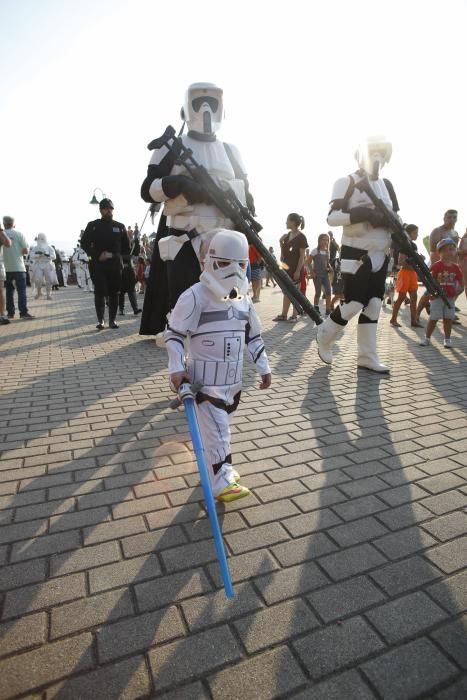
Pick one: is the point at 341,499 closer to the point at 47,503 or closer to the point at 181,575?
the point at 181,575

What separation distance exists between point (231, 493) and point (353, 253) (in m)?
3.52

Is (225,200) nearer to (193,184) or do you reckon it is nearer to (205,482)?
(193,184)

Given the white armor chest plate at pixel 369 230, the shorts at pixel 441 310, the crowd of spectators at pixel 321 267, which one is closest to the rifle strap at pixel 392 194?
the white armor chest plate at pixel 369 230

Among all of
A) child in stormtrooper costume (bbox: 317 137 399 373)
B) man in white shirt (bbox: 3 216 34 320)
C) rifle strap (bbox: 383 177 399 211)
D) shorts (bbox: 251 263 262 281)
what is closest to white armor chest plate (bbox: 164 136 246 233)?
child in stormtrooper costume (bbox: 317 137 399 373)

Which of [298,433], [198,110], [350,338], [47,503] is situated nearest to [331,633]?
Result: [47,503]

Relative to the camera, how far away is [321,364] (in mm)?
5824

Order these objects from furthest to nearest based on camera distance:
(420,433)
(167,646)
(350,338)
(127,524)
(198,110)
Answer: (350,338) < (198,110) < (420,433) < (127,524) < (167,646)

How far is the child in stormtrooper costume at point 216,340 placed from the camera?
8.10ft

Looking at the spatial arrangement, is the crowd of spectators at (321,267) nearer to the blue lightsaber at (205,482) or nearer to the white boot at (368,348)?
the white boot at (368,348)

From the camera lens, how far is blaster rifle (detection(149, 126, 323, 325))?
393cm

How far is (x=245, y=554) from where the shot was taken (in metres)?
2.17

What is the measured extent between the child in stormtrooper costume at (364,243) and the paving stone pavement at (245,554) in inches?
46.7

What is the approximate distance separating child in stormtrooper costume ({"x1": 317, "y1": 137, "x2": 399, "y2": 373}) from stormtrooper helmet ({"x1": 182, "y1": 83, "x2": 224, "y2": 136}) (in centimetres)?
161

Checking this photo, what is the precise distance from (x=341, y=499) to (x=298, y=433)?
0.98 meters
